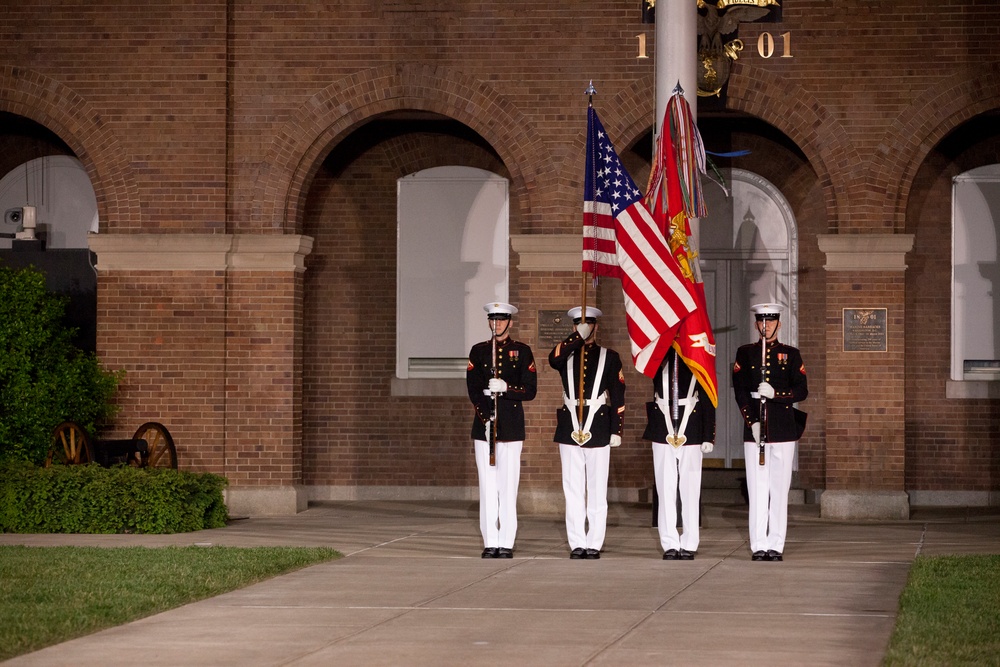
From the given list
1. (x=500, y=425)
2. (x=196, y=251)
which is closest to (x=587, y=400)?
(x=500, y=425)

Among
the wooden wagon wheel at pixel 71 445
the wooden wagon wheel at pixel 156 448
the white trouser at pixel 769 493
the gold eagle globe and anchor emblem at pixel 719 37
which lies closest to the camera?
the white trouser at pixel 769 493

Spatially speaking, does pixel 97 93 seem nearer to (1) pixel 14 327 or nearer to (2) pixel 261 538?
(1) pixel 14 327

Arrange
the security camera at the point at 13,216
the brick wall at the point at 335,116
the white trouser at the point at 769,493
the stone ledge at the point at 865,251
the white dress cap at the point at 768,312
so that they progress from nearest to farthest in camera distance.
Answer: the white trouser at the point at 769,493, the white dress cap at the point at 768,312, the stone ledge at the point at 865,251, the brick wall at the point at 335,116, the security camera at the point at 13,216

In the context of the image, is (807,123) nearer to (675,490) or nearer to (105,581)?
(675,490)

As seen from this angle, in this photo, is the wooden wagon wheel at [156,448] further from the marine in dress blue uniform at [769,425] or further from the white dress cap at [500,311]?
the marine in dress blue uniform at [769,425]

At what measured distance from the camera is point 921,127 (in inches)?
607

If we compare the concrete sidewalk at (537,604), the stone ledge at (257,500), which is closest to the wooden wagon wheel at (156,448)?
the stone ledge at (257,500)

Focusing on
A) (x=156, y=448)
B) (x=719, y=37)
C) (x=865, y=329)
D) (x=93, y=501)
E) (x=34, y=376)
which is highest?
(x=719, y=37)

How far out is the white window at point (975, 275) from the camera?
17.0 metres

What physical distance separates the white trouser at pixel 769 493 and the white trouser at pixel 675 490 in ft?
1.43

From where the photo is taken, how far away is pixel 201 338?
15867 millimetres

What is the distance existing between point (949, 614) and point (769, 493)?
3225 millimetres

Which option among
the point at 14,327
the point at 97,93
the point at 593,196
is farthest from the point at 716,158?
the point at 14,327

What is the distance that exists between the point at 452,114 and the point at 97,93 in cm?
386
